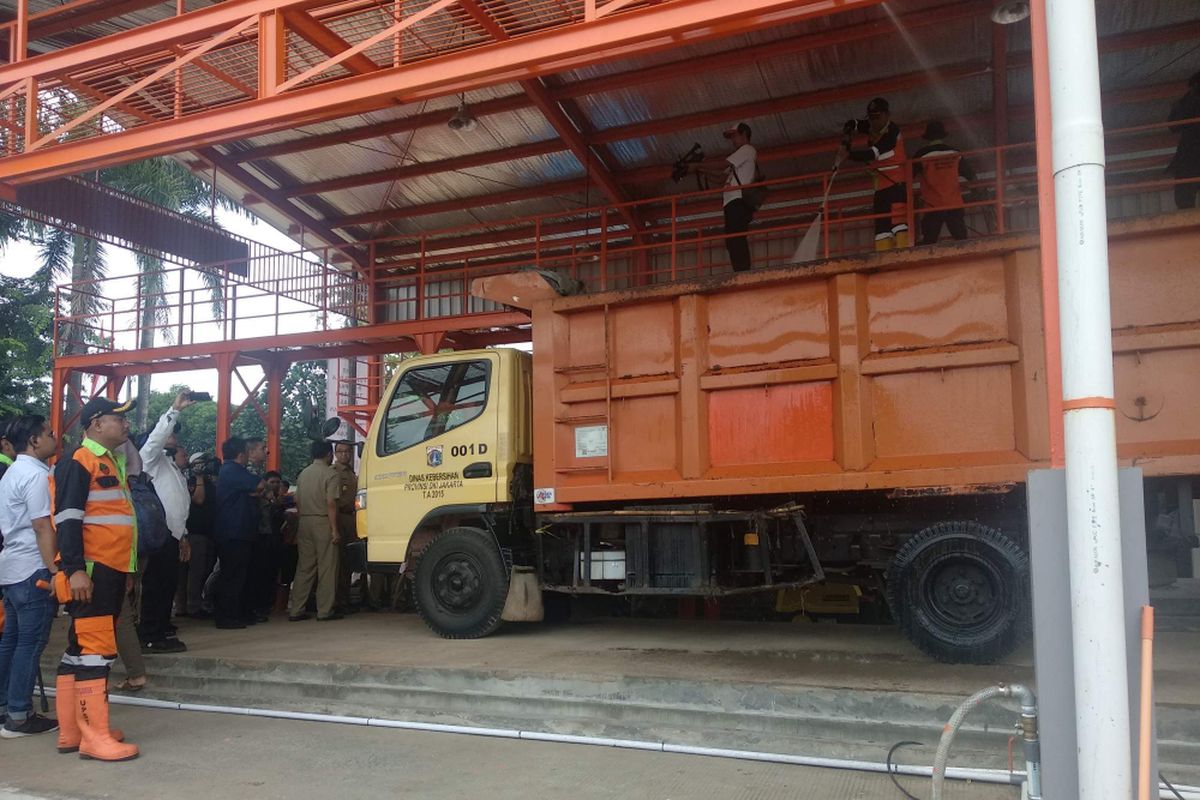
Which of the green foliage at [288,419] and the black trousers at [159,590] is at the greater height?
the green foliage at [288,419]

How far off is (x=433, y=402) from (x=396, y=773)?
3.49 meters

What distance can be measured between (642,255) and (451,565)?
7.31m

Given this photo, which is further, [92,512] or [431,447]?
[431,447]

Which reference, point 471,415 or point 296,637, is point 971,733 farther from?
point 296,637

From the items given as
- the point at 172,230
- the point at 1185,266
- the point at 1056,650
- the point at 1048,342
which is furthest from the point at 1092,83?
the point at 172,230

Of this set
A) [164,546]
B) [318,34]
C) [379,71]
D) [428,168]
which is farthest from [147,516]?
[428,168]

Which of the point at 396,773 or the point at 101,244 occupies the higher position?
the point at 101,244

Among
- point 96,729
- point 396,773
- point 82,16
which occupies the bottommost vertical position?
point 396,773

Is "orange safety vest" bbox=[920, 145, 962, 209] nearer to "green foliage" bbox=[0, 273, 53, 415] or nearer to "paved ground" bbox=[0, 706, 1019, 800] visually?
"paved ground" bbox=[0, 706, 1019, 800]

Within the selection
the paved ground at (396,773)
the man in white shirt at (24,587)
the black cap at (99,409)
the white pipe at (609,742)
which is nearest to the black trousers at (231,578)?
the white pipe at (609,742)

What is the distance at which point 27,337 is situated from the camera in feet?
74.7

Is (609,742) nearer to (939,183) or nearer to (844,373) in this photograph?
(844,373)

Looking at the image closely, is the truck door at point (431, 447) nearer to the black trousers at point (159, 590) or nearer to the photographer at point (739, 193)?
the black trousers at point (159, 590)

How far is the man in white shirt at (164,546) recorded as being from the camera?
6.66 meters
